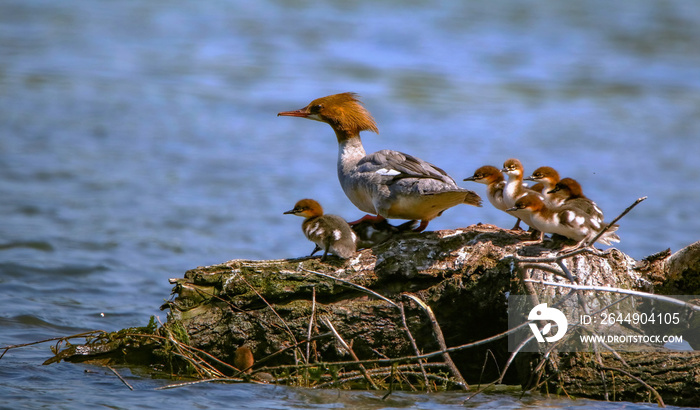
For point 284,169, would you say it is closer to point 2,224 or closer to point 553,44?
point 2,224

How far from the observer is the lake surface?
8.52 meters

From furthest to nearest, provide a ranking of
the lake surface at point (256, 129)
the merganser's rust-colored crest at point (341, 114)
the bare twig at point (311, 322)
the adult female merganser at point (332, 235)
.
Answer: the lake surface at point (256, 129) → the merganser's rust-colored crest at point (341, 114) → the adult female merganser at point (332, 235) → the bare twig at point (311, 322)

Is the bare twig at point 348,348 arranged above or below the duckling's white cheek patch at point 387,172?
below

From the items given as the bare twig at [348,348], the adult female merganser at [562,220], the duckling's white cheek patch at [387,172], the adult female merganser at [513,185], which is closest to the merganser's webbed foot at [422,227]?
Result: the duckling's white cheek patch at [387,172]

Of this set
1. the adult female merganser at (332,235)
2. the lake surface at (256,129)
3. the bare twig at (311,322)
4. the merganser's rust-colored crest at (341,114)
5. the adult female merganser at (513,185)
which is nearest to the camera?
the bare twig at (311,322)

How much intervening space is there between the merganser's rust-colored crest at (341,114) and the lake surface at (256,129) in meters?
2.50

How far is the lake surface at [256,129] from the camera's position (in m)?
8.52

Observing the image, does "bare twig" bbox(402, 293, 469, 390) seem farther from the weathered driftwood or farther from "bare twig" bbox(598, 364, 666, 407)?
"bare twig" bbox(598, 364, 666, 407)

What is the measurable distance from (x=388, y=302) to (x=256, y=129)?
11.6 metres

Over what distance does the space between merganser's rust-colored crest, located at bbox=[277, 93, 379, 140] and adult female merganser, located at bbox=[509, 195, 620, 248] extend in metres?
1.82

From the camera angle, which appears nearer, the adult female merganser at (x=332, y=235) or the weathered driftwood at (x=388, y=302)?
the weathered driftwood at (x=388, y=302)

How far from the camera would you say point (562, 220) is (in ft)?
18.4

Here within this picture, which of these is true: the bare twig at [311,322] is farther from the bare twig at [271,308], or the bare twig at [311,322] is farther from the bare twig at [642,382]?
the bare twig at [642,382]

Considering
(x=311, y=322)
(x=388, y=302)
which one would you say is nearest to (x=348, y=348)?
(x=311, y=322)
